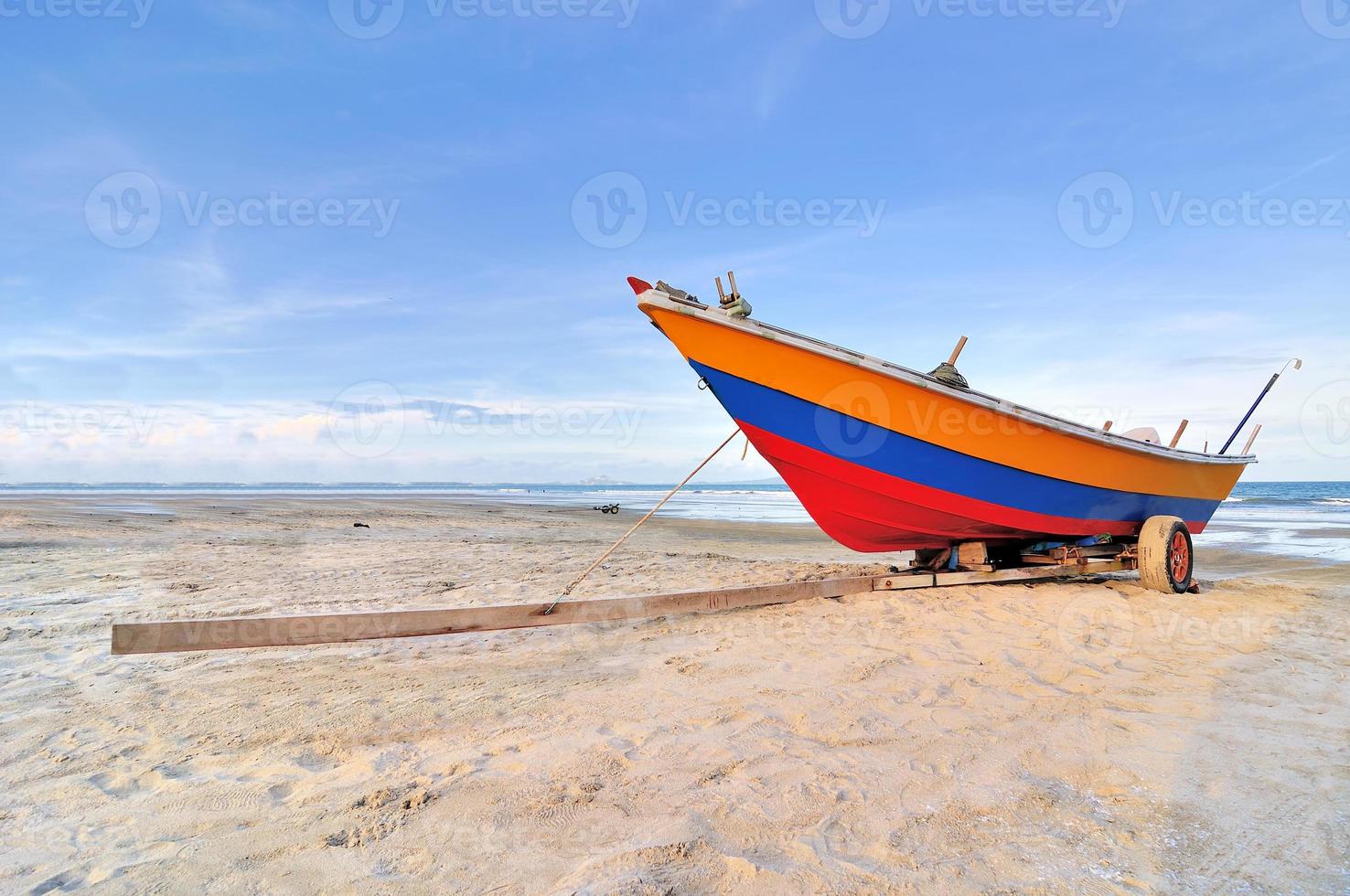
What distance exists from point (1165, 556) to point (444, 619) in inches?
249

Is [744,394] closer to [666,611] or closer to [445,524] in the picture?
[666,611]

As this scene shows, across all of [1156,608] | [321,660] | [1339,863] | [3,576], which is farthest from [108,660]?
[1156,608]

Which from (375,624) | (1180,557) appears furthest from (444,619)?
(1180,557)

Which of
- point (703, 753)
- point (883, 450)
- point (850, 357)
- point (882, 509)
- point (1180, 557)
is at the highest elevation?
point (850, 357)

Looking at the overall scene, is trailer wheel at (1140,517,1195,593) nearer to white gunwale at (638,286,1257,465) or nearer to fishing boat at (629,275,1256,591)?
fishing boat at (629,275,1256,591)

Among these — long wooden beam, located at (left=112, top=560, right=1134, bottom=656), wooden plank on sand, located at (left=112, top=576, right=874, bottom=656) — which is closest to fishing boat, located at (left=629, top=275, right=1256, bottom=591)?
long wooden beam, located at (left=112, top=560, right=1134, bottom=656)

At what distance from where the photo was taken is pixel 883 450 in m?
5.57

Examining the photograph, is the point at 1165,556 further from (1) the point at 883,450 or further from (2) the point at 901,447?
(1) the point at 883,450

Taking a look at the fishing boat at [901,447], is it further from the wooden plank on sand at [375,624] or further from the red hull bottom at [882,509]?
the wooden plank on sand at [375,624]

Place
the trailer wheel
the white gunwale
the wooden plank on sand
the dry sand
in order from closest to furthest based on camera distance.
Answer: the dry sand
the wooden plank on sand
the white gunwale
the trailer wheel

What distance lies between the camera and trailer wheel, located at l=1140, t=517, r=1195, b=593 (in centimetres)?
619

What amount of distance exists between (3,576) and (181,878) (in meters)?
7.25

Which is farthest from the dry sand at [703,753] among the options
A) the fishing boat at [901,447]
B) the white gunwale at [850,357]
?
the white gunwale at [850,357]

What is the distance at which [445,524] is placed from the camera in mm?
15992
